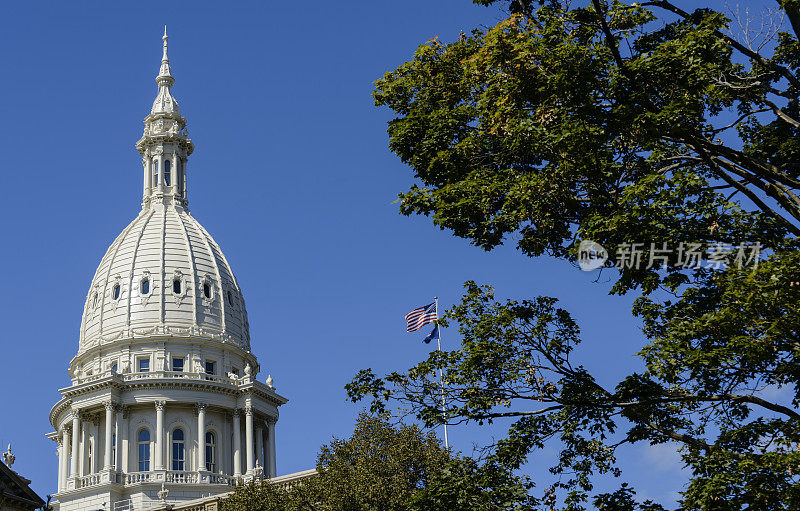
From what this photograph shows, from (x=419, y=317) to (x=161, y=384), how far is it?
122 ft

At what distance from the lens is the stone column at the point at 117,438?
284ft

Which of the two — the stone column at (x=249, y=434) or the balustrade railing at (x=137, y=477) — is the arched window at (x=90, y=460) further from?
the stone column at (x=249, y=434)

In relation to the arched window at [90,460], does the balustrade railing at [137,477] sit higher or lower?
lower

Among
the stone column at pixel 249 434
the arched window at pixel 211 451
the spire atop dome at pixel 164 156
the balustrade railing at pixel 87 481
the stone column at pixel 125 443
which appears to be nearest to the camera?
the balustrade railing at pixel 87 481

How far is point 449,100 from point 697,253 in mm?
7327

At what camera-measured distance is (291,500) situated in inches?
1827

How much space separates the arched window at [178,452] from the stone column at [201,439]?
141cm

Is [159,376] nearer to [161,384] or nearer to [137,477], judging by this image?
[161,384]

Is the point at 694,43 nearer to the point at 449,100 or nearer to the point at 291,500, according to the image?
the point at 449,100

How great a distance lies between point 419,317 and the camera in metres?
57.1

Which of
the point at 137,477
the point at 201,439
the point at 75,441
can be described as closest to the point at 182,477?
the point at 201,439

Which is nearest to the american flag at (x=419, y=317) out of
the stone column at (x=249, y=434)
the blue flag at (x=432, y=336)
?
the blue flag at (x=432, y=336)

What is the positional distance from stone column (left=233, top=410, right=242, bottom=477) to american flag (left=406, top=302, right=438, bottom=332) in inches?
1412

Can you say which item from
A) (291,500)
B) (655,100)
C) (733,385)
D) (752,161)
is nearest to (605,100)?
(655,100)
